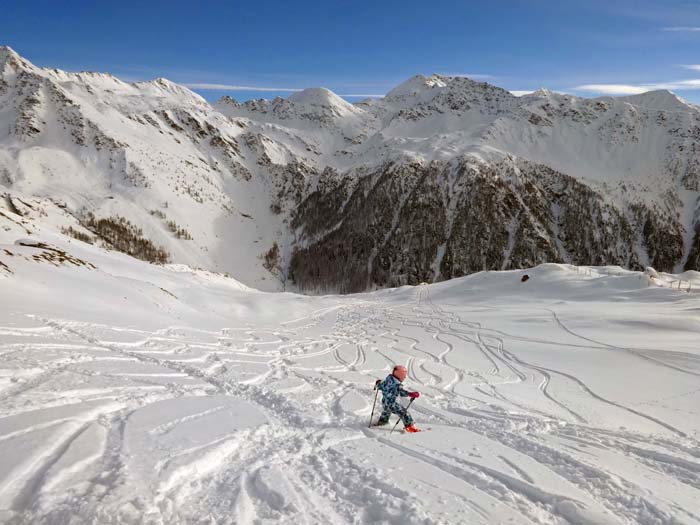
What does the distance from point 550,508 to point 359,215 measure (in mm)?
126963

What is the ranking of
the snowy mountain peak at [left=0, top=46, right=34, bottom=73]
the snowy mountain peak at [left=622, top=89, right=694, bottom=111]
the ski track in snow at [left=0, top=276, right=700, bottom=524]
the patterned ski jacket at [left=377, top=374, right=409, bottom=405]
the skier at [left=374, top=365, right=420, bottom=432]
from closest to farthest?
the ski track in snow at [left=0, top=276, right=700, bottom=524], the skier at [left=374, top=365, right=420, bottom=432], the patterned ski jacket at [left=377, top=374, right=409, bottom=405], the snowy mountain peak at [left=0, top=46, right=34, bottom=73], the snowy mountain peak at [left=622, top=89, right=694, bottom=111]

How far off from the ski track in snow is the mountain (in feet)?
300

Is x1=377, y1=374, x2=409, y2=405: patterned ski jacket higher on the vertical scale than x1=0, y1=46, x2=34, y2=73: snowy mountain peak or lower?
lower

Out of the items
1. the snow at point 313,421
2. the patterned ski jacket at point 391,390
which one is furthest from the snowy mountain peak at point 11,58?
the patterned ski jacket at point 391,390

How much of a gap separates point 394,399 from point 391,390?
20 centimetres

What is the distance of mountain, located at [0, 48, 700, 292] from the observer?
10638 cm

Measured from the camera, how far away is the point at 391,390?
772cm

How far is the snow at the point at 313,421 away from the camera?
14.5 feet

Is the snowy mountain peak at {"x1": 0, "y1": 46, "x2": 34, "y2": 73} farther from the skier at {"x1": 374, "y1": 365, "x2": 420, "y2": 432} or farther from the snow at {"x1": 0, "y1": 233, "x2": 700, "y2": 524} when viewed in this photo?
the skier at {"x1": 374, "y1": 365, "x2": 420, "y2": 432}

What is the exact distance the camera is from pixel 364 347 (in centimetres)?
1767

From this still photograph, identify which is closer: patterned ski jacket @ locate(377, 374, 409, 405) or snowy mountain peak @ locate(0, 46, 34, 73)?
patterned ski jacket @ locate(377, 374, 409, 405)

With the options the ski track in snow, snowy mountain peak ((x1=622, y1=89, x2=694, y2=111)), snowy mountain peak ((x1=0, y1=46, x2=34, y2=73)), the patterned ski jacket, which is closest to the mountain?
snowy mountain peak ((x1=0, y1=46, x2=34, y2=73))

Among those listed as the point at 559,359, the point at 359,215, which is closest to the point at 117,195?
the point at 359,215

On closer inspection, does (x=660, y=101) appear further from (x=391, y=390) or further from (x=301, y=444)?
(x=301, y=444)
